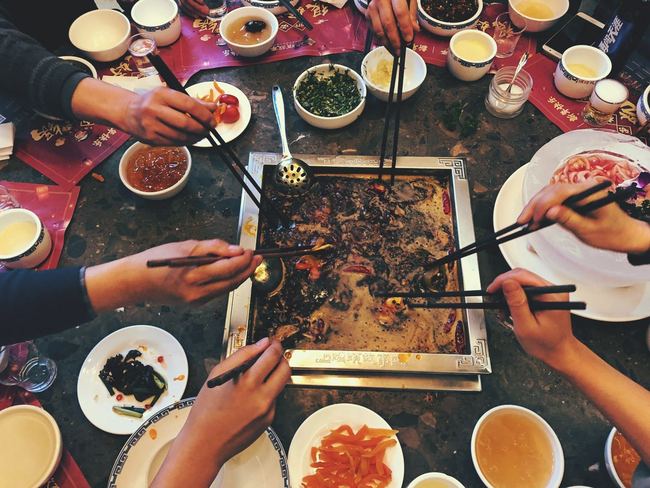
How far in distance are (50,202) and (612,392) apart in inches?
113

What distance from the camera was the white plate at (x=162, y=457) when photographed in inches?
72.1

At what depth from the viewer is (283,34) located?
3.21 m

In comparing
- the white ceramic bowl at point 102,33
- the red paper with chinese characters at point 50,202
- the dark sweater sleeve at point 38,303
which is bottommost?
the red paper with chinese characters at point 50,202

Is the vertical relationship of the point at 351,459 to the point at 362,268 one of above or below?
below

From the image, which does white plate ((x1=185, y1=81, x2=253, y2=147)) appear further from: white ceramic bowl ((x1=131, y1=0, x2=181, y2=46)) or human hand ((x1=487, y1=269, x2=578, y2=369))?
human hand ((x1=487, y1=269, x2=578, y2=369))

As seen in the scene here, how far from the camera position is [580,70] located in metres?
2.85

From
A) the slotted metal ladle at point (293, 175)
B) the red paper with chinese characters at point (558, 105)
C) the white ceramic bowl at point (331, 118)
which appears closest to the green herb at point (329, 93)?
the white ceramic bowl at point (331, 118)

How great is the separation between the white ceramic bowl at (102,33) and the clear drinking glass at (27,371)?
1921 millimetres

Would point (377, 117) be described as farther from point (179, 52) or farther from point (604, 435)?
point (604, 435)

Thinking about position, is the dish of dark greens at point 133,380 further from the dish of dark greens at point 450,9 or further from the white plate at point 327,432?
the dish of dark greens at point 450,9

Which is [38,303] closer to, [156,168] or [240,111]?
[156,168]

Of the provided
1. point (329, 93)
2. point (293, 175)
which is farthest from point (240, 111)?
point (293, 175)

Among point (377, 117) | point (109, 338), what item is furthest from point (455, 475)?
point (377, 117)

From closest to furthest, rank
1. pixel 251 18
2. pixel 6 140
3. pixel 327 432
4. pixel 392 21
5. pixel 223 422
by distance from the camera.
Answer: pixel 223 422 → pixel 327 432 → pixel 392 21 → pixel 6 140 → pixel 251 18
